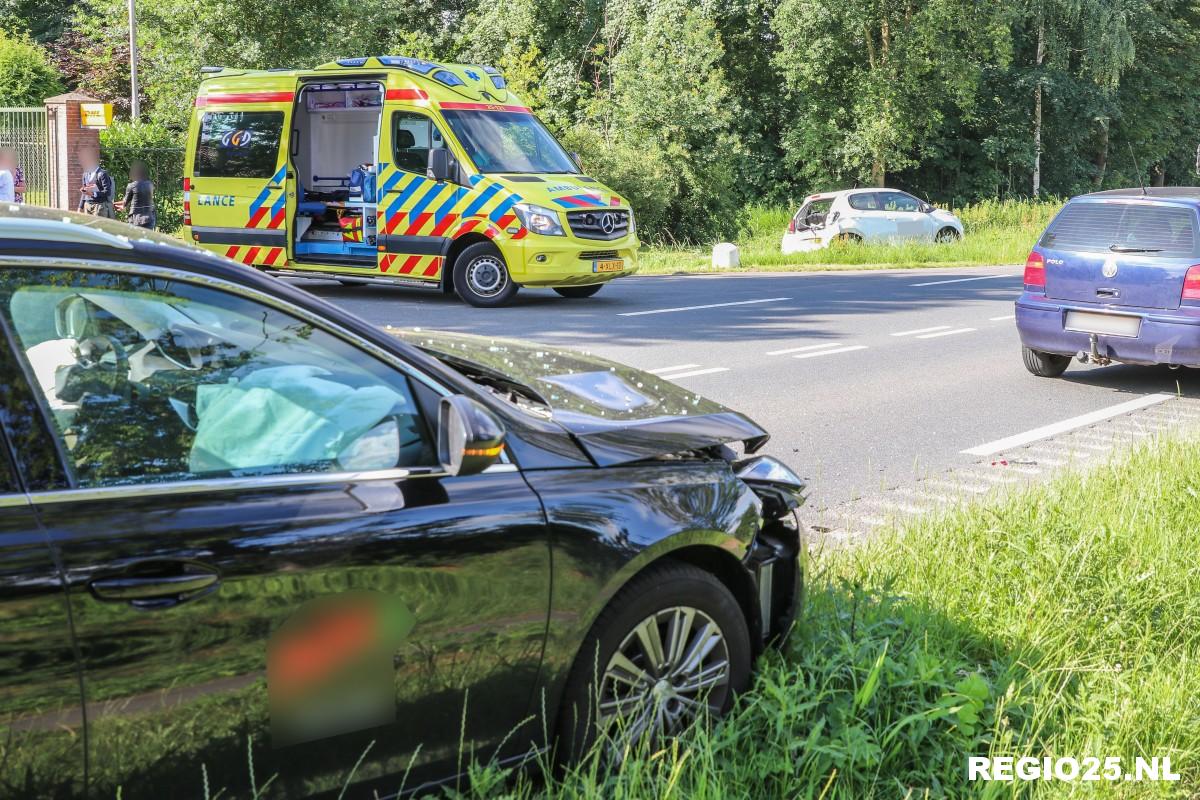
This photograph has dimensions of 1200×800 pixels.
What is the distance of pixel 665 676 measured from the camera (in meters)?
3.38

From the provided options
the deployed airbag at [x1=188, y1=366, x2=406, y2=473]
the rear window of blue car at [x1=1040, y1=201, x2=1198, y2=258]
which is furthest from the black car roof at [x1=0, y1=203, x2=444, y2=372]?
the rear window of blue car at [x1=1040, y1=201, x2=1198, y2=258]

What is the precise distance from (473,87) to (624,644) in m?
14.0

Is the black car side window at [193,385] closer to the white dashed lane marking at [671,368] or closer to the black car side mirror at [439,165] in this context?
the white dashed lane marking at [671,368]

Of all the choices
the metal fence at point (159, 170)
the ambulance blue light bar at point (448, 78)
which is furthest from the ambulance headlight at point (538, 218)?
the metal fence at point (159, 170)

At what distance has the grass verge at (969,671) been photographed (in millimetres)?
3396

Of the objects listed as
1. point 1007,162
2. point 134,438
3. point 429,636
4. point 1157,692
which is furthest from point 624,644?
point 1007,162

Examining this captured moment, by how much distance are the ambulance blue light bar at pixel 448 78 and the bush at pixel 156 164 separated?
9.66m

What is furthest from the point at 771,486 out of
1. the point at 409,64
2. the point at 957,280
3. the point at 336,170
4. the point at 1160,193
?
the point at 957,280

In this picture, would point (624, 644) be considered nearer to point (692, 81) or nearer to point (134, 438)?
point (134, 438)

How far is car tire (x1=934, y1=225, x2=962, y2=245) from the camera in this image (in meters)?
29.4

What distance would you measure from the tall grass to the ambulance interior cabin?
19.7ft

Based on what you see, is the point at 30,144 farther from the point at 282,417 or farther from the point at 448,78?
the point at 282,417

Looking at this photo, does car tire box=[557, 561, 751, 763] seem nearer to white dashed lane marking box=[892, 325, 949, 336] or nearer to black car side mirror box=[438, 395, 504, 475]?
black car side mirror box=[438, 395, 504, 475]

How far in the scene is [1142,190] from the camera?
10.5 m
